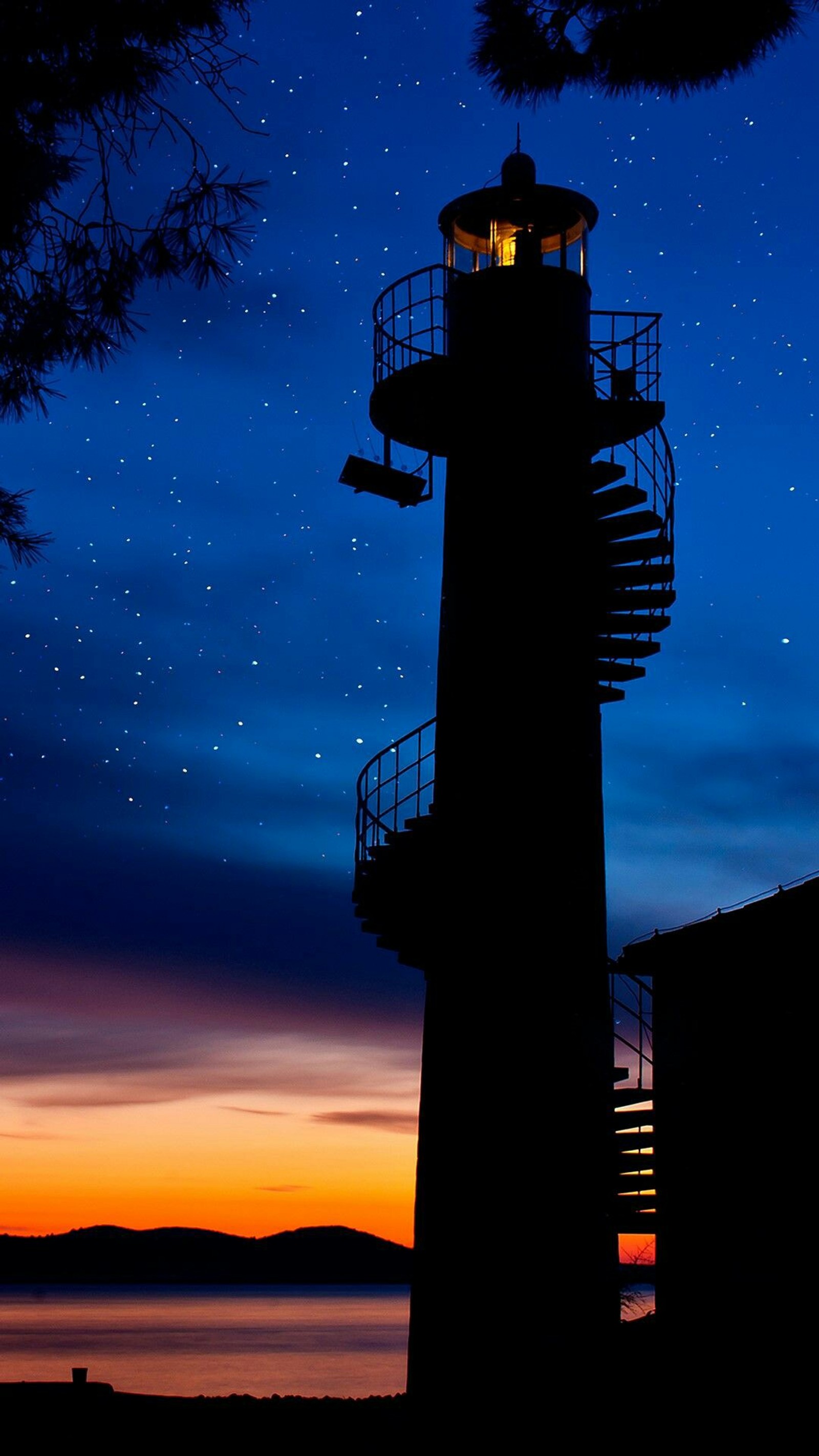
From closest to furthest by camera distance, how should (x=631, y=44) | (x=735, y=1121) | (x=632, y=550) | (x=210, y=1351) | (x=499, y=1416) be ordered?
(x=631, y=44), (x=499, y=1416), (x=735, y=1121), (x=632, y=550), (x=210, y=1351)

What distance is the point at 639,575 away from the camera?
13.5 meters

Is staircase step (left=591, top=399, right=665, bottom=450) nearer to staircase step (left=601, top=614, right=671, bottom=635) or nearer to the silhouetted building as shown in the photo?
staircase step (left=601, top=614, right=671, bottom=635)

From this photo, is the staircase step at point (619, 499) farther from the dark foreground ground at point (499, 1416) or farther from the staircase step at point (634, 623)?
the dark foreground ground at point (499, 1416)

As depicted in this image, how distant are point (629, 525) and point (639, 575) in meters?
0.50

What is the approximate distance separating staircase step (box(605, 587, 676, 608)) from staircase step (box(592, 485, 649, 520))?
31.3 inches

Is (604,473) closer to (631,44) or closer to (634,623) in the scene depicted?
(634,623)

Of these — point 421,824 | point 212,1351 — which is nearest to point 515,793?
point 421,824

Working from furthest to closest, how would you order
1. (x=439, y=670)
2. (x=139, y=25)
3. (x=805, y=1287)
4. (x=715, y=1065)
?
(x=439, y=670), (x=715, y=1065), (x=805, y=1287), (x=139, y=25)

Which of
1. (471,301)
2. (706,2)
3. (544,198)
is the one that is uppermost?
(544,198)

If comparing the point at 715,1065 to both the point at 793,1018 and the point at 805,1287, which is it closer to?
the point at 793,1018

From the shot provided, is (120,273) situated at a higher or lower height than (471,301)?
lower

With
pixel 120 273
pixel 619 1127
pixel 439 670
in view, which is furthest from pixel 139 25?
pixel 619 1127

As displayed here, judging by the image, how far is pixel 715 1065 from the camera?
1188 cm

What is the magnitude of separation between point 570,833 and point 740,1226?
139 inches
